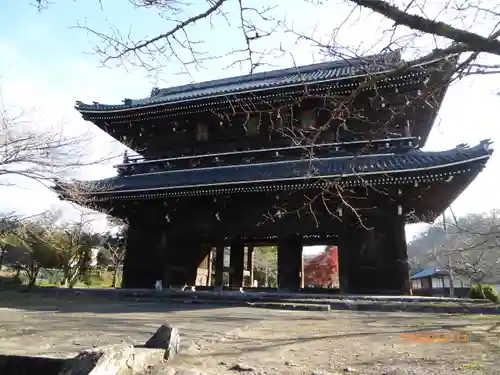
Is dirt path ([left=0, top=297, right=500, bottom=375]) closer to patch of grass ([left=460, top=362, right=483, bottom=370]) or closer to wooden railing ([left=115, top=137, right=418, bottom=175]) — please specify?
patch of grass ([left=460, top=362, right=483, bottom=370])

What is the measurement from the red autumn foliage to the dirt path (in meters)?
26.5

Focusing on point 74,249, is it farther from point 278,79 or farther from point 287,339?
point 287,339

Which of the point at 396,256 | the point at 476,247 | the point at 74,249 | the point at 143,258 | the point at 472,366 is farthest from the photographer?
the point at 74,249

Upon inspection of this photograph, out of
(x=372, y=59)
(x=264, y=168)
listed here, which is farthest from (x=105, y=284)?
(x=372, y=59)

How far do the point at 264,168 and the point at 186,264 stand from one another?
17.3ft

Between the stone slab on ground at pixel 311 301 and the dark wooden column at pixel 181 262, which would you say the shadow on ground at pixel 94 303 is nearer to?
the stone slab on ground at pixel 311 301

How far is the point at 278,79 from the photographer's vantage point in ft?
56.6

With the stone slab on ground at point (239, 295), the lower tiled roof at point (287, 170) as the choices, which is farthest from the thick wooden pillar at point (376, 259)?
the lower tiled roof at point (287, 170)

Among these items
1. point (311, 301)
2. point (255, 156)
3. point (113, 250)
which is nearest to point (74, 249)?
point (113, 250)

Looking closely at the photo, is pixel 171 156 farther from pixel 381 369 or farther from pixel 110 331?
pixel 381 369

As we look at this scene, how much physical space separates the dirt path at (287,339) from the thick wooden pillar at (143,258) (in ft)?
18.6

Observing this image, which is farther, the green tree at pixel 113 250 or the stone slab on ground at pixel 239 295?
the green tree at pixel 113 250

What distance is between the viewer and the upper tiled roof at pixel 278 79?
12.1ft

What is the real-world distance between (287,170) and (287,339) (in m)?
7.46
